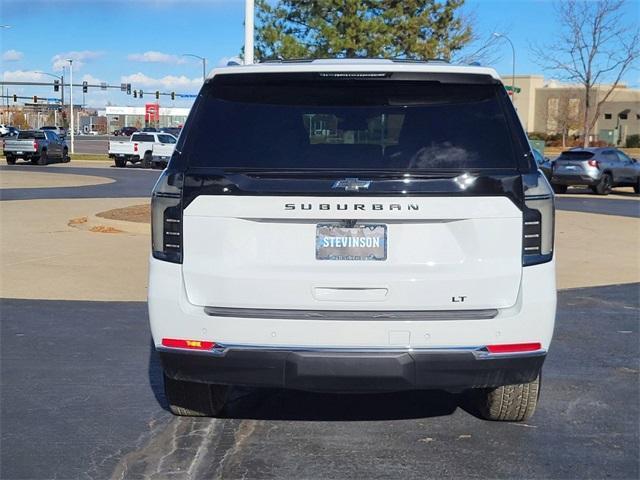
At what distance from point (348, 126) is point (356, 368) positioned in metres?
1.24

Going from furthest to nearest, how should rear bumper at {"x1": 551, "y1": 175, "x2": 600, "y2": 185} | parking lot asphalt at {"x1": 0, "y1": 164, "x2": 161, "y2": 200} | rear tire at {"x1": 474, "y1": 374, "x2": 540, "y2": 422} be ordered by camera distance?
rear bumper at {"x1": 551, "y1": 175, "x2": 600, "y2": 185}, parking lot asphalt at {"x1": 0, "y1": 164, "x2": 161, "y2": 200}, rear tire at {"x1": 474, "y1": 374, "x2": 540, "y2": 422}

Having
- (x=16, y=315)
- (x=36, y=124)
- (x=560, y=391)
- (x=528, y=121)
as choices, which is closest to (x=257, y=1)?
(x=16, y=315)

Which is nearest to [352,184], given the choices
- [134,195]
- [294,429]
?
[294,429]

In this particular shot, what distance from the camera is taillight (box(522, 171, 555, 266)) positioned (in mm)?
4184

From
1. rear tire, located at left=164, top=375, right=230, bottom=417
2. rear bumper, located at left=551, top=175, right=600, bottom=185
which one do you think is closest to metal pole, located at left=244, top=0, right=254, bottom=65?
rear tire, located at left=164, top=375, right=230, bottom=417

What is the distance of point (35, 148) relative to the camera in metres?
41.6

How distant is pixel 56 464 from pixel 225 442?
0.92m

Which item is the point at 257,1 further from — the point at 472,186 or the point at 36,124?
the point at 36,124

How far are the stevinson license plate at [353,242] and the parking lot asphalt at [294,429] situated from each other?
1.17m

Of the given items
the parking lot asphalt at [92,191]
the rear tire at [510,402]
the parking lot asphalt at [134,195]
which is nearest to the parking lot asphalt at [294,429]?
the rear tire at [510,402]

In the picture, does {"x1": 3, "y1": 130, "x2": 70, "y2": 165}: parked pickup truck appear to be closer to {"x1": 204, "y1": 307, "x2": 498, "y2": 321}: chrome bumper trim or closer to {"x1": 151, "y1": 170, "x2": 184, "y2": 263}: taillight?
{"x1": 151, "y1": 170, "x2": 184, "y2": 263}: taillight

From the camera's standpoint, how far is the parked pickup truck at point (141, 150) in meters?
41.2

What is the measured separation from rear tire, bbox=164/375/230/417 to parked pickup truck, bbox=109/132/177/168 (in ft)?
120

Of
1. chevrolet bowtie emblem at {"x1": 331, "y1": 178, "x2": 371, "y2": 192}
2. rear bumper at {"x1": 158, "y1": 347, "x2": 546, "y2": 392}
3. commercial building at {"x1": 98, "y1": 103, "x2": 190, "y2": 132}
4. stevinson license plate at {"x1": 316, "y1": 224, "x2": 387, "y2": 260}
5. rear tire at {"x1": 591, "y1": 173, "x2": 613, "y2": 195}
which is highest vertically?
commercial building at {"x1": 98, "y1": 103, "x2": 190, "y2": 132}
